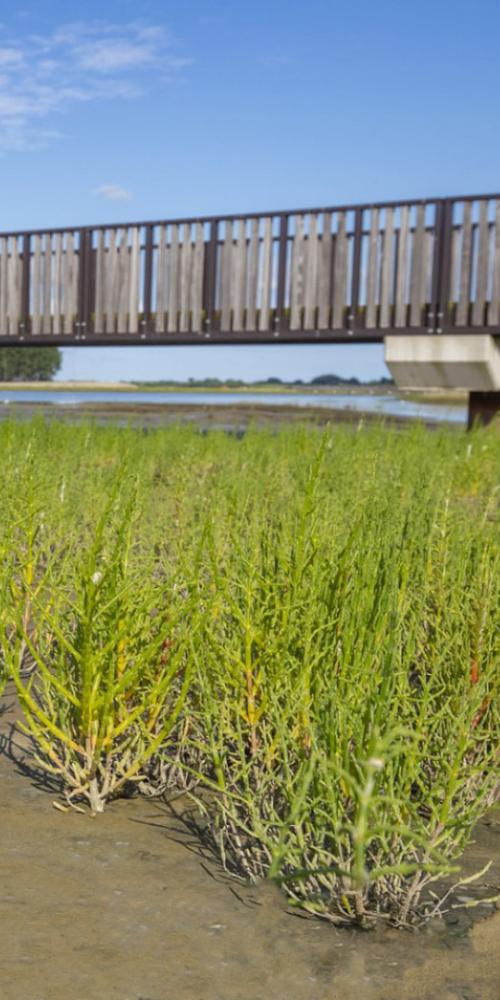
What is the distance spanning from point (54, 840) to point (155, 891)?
34 centimetres

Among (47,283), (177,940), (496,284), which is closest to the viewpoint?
(177,940)

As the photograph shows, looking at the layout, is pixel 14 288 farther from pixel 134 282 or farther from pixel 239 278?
pixel 239 278

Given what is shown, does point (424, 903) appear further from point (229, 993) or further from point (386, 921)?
point (229, 993)

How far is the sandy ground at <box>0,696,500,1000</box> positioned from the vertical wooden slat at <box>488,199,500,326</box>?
9628 mm

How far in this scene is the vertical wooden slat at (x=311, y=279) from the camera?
1212 centimetres

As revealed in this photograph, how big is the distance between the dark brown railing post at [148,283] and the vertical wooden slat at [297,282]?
1.96 metres

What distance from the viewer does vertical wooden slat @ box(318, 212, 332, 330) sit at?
39.6ft

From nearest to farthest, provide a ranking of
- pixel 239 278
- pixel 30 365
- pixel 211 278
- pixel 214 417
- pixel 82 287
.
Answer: pixel 239 278, pixel 211 278, pixel 82 287, pixel 214 417, pixel 30 365

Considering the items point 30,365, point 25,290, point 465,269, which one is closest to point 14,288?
point 25,290

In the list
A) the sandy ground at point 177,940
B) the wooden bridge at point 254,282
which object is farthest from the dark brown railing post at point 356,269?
the sandy ground at point 177,940

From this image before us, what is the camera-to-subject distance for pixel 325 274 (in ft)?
39.8

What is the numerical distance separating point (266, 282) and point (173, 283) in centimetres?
131

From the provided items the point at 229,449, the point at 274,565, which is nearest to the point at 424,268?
the point at 229,449

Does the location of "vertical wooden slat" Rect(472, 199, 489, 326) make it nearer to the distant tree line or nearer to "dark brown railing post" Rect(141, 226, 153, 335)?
"dark brown railing post" Rect(141, 226, 153, 335)
